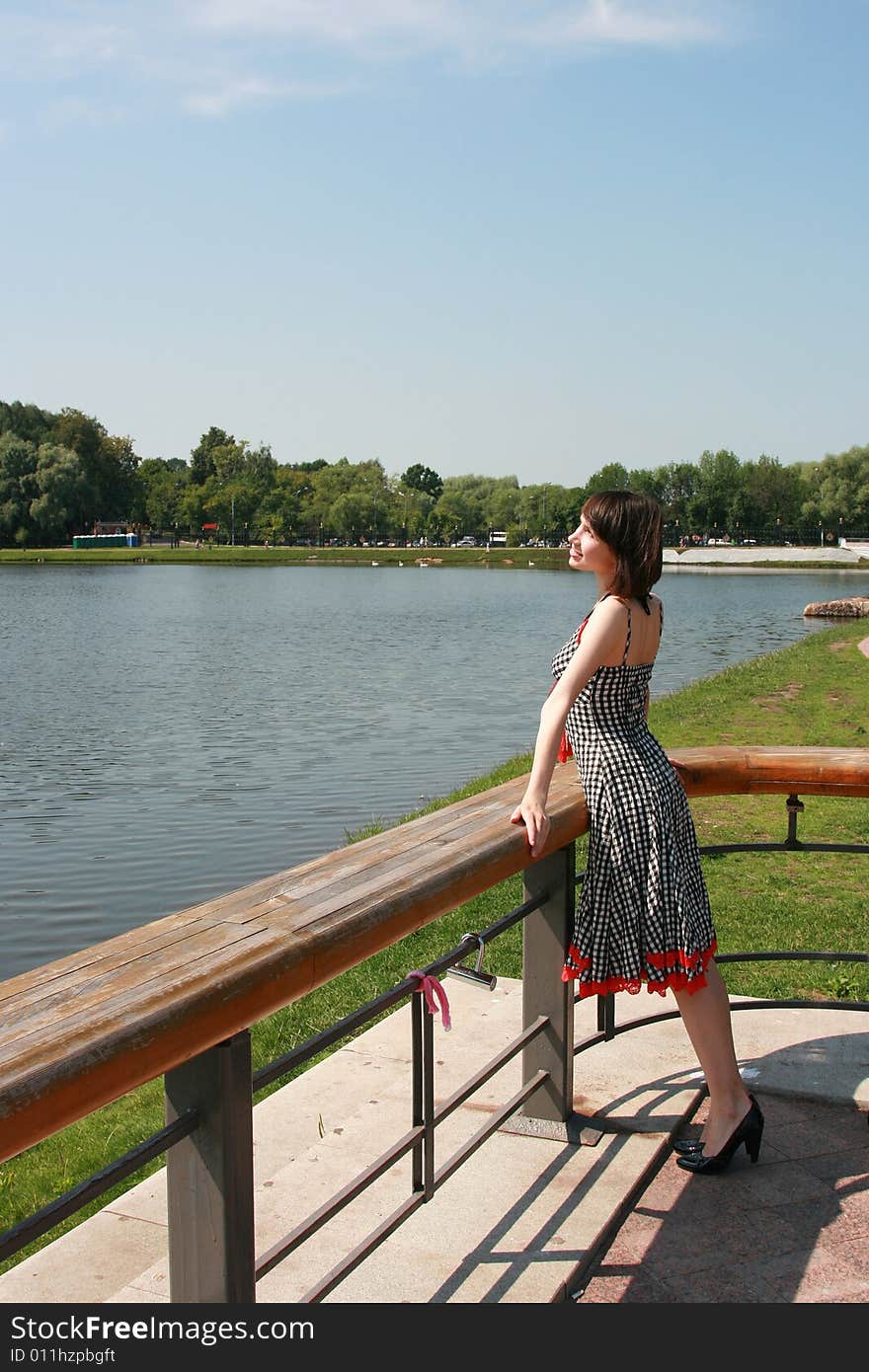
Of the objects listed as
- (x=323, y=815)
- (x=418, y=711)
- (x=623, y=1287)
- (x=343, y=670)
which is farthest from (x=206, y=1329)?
(x=343, y=670)

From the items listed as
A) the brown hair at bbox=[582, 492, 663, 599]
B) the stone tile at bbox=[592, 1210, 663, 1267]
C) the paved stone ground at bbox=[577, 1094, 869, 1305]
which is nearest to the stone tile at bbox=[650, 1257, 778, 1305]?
the paved stone ground at bbox=[577, 1094, 869, 1305]

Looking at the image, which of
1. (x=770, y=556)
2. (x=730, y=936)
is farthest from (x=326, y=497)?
(x=730, y=936)

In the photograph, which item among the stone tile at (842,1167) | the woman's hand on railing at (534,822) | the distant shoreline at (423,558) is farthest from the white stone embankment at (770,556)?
the woman's hand on railing at (534,822)

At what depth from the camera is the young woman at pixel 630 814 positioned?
10.0 ft

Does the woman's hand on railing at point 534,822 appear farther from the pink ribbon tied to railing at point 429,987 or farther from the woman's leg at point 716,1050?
the woman's leg at point 716,1050

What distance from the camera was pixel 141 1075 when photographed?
1563mm

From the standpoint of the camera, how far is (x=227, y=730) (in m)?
18.0

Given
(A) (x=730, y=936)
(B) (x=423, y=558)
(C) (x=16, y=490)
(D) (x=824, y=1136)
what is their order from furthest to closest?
(B) (x=423, y=558) < (C) (x=16, y=490) < (A) (x=730, y=936) < (D) (x=824, y=1136)

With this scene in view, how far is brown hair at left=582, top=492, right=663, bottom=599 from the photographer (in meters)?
3.13

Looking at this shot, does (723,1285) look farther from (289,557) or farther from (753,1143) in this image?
(289,557)

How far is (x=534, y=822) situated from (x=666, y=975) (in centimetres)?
54

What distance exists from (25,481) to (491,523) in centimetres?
5750

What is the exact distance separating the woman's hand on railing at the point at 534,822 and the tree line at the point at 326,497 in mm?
112675

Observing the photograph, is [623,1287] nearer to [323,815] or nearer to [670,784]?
[670,784]
